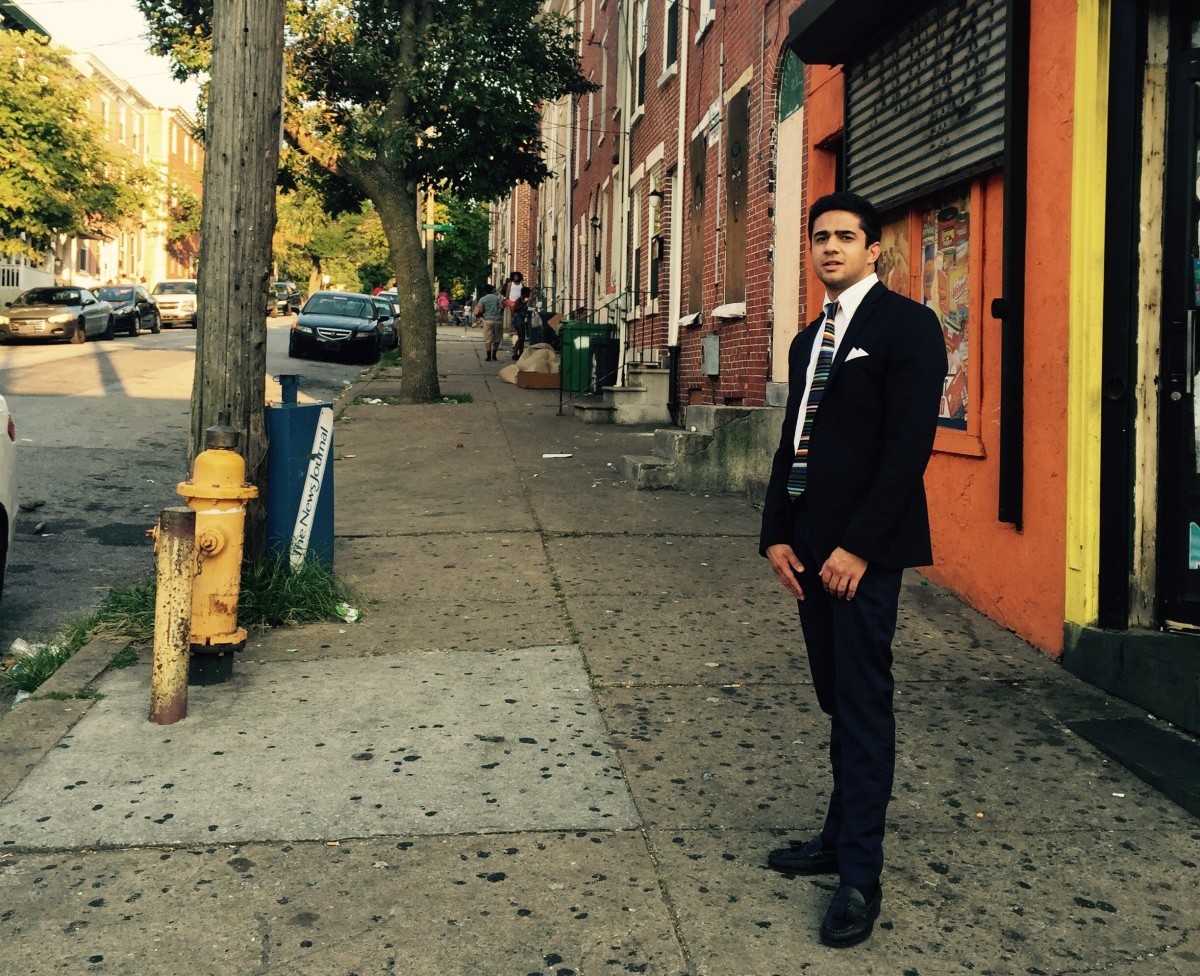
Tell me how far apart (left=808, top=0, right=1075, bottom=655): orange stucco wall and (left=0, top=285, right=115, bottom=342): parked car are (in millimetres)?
27701

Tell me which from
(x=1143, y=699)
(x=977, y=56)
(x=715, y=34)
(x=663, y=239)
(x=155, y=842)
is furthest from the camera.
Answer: (x=663, y=239)

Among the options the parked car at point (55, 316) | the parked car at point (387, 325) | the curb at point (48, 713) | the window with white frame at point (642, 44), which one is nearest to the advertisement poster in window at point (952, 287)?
the curb at point (48, 713)

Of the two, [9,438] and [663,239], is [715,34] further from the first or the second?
[9,438]

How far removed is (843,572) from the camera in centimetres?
335

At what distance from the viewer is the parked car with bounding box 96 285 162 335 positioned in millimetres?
35906

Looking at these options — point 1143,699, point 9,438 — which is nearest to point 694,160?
point 9,438

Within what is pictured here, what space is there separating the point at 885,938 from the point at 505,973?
980 mm

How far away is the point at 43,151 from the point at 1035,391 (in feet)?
115

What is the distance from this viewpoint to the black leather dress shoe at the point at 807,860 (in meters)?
3.77

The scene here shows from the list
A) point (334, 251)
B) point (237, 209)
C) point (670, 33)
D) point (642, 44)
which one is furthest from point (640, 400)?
point (334, 251)

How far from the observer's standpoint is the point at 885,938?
3.43 m

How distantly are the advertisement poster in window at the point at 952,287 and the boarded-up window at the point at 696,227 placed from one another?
22.5 ft

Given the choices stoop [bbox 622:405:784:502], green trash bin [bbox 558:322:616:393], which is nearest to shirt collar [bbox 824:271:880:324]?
stoop [bbox 622:405:784:502]

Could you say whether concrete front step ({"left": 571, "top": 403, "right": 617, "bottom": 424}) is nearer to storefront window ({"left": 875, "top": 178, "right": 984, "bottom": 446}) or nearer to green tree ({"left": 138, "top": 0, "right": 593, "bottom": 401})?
green tree ({"left": 138, "top": 0, "right": 593, "bottom": 401})
